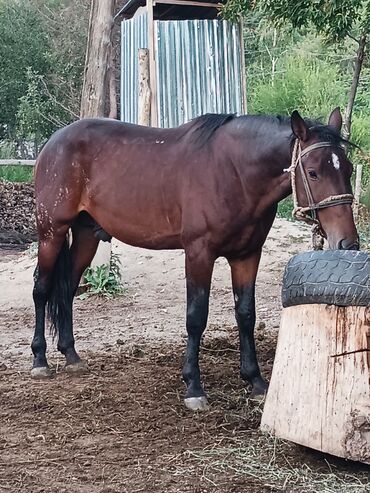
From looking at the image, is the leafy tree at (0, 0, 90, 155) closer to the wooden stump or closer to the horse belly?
the horse belly

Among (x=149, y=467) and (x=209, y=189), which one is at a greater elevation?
(x=209, y=189)

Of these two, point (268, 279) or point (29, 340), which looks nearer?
point (29, 340)

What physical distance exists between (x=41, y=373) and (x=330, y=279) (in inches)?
102

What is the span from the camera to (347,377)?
3.26 metres

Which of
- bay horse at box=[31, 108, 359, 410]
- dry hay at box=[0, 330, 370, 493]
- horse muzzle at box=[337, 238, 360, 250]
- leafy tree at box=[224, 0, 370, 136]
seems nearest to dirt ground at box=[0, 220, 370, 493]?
dry hay at box=[0, 330, 370, 493]

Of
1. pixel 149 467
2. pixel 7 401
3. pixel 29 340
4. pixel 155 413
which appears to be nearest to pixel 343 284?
pixel 149 467

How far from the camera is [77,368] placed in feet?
17.4

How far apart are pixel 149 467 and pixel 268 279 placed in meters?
5.40

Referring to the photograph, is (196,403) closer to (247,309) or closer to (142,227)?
(247,309)

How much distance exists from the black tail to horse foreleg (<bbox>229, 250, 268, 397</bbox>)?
4.69 ft

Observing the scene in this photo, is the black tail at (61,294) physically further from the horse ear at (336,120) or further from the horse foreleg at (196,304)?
the horse ear at (336,120)

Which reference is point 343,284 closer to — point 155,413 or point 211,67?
point 155,413

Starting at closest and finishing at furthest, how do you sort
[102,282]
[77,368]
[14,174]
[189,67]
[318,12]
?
[77,368]
[318,12]
[102,282]
[189,67]
[14,174]

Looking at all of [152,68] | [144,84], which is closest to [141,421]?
[144,84]
